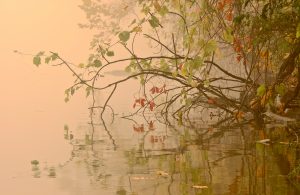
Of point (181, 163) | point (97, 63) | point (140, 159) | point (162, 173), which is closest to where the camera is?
point (162, 173)

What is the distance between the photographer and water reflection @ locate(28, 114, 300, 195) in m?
4.95

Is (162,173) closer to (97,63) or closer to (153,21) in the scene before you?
(153,21)

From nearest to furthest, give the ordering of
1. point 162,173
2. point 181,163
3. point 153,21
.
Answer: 1. point 162,173
2. point 181,163
3. point 153,21

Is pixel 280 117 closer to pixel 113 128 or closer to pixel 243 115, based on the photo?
pixel 243 115

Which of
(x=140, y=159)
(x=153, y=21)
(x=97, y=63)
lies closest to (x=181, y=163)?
(x=140, y=159)

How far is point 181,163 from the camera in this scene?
6.03 metres

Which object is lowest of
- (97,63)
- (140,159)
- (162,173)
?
(162,173)

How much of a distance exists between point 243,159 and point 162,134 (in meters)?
2.70

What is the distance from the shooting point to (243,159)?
6082mm

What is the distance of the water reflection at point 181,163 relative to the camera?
4.95 m

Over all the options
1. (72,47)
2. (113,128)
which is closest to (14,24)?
(72,47)

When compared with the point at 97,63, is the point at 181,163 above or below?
below

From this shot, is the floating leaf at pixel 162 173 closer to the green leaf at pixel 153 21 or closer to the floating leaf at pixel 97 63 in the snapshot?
the green leaf at pixel 153 21

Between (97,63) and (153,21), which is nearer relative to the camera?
(153,21)
